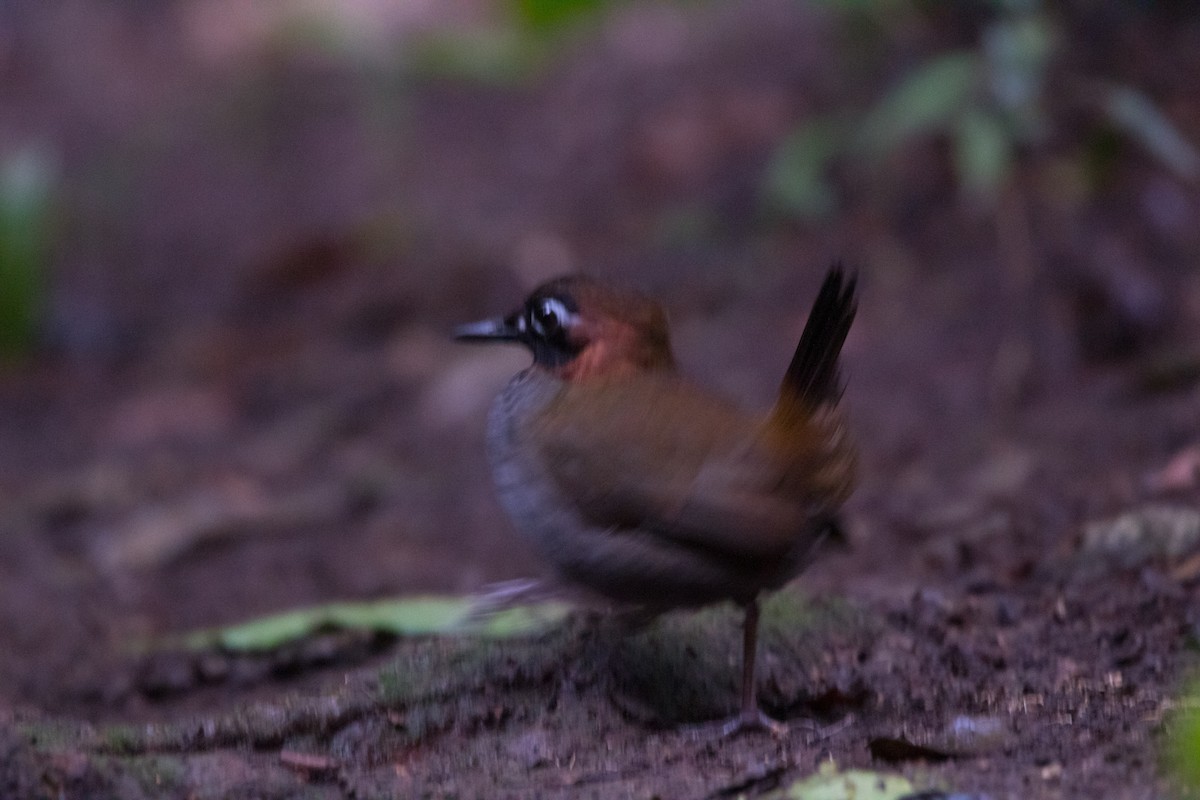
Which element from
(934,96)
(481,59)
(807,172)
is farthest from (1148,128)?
(481,59)

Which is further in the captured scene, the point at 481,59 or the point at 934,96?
the point at 481,59

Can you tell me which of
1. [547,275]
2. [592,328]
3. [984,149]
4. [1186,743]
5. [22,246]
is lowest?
[1186,743]

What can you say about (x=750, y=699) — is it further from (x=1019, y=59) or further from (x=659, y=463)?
(x=1019, y=59)

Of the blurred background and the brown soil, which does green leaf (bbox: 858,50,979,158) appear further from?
the brown soil

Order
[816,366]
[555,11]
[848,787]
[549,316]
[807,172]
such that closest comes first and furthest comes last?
1. [848,787]
2. [816,366]
3. [549,316]
4. [807,172]
5. [555,11]

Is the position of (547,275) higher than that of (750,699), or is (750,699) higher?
(547,275)

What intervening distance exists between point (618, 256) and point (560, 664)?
4075 millimetres

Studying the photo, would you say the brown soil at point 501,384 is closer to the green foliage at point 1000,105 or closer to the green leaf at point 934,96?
the green foliage at point 1000,105

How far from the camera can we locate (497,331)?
2.95 meters

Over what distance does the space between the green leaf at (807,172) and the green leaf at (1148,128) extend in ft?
4.07

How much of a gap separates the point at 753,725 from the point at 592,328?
79 centimetres

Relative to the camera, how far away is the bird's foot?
2547 mm

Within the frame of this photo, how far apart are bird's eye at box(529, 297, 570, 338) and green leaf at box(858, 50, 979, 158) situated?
2.37 meters

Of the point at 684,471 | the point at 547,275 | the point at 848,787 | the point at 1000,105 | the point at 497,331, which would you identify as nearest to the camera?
the point at 848,787
